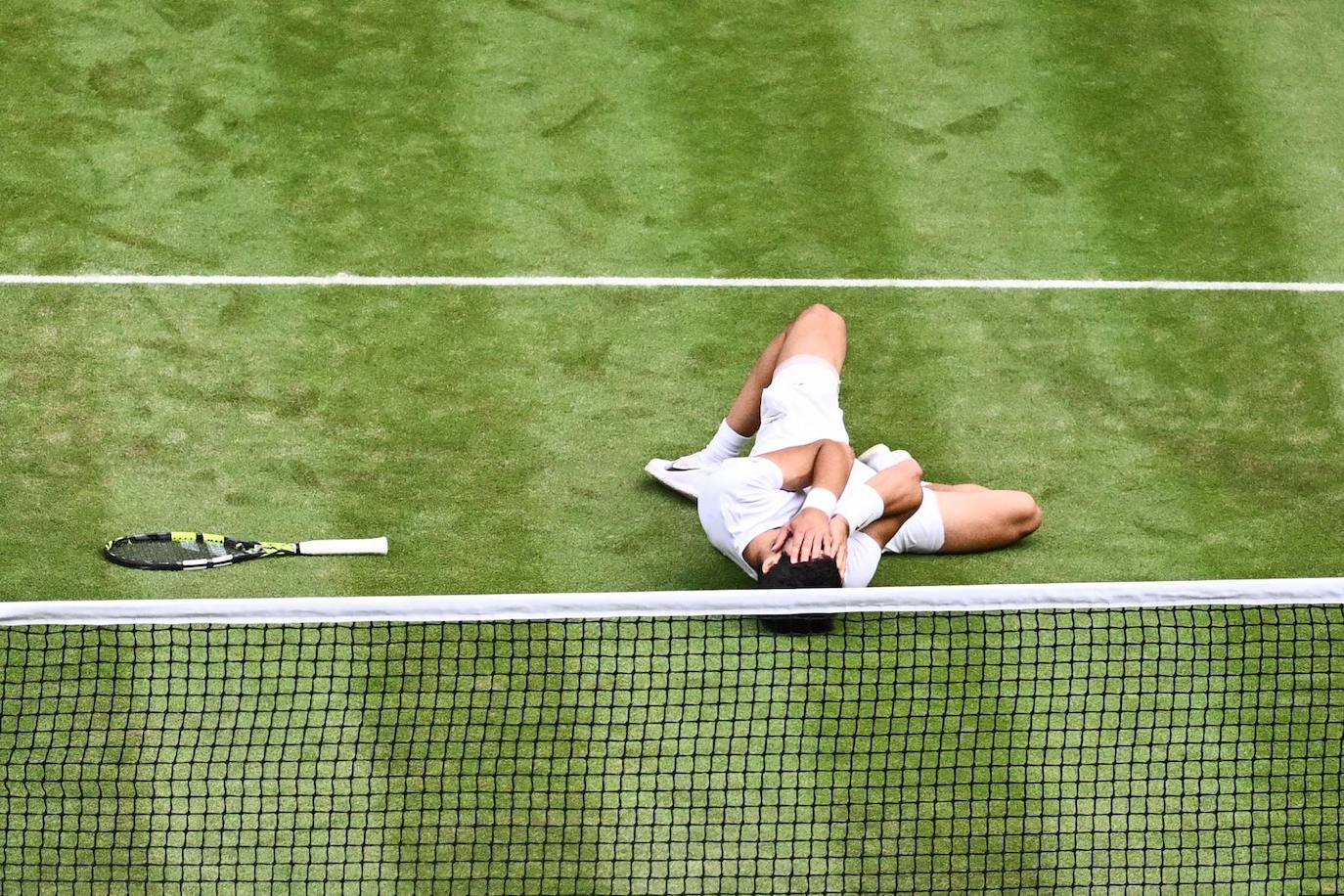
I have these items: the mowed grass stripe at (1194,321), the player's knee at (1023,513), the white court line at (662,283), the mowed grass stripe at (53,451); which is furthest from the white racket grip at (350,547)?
the mowed grass stripe at (1194,321)

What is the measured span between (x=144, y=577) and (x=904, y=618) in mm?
3672

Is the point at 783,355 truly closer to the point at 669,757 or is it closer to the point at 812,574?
the point at 812,574

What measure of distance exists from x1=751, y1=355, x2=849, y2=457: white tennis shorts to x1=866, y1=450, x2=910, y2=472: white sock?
26 centimetres

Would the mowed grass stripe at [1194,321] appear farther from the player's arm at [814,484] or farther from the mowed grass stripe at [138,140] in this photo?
the mowed grass stripe at [138,140]

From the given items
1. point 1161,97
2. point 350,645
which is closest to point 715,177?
point 1161,97

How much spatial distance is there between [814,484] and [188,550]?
305cm

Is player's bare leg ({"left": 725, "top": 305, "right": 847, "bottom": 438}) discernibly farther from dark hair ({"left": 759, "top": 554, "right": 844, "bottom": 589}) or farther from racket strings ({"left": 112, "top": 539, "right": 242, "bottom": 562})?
racket strings ({"left": 112, "top": 539, "right": 242, "bottom": 562})

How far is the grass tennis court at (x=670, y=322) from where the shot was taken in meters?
8.48

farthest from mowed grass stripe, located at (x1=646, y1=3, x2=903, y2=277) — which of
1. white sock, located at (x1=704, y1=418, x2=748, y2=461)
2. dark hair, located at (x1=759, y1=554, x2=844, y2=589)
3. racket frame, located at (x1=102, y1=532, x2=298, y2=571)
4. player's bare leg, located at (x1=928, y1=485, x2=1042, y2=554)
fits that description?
racket frame, located at (x1=102, y1=532, x2=298, y2=571)

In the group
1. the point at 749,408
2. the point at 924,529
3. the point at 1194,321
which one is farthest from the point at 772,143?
the point at 924,529

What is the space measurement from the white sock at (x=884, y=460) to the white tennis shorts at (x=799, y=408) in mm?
257

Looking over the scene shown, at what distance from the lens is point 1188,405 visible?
1070cm

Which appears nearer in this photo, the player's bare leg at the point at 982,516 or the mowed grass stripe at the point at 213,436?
the mowed grass stripe at the point at 213,436

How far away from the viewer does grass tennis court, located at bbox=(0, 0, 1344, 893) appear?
8477mm
